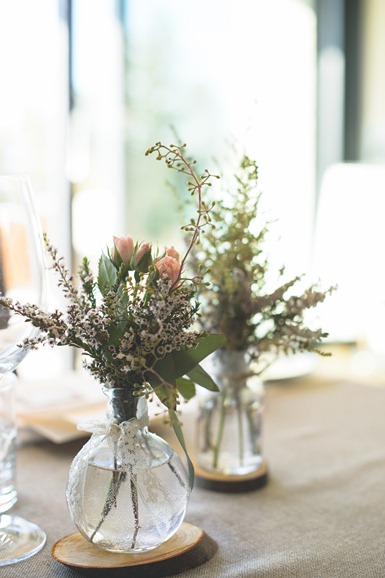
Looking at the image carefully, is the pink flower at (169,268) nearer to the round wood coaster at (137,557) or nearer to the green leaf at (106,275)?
the green leaf at (106,275)

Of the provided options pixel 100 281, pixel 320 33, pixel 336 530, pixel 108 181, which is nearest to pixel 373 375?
pixel 108 181

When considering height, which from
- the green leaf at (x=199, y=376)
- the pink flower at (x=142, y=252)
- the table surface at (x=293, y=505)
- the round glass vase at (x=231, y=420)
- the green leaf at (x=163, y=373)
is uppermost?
the pink flower at (x=142, y=252)

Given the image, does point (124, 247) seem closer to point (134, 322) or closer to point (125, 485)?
point (134, 322)

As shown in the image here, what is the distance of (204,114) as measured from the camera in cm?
308

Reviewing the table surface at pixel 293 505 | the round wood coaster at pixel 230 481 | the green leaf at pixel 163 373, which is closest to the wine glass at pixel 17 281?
the table surface at pixel 293 505

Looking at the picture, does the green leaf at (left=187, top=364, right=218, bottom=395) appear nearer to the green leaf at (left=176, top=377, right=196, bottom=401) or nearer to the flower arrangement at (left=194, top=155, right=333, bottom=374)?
the green leaf at (left=176, top=377, right=196, bottom=401)

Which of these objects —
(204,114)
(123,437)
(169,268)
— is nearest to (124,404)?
(123,437)

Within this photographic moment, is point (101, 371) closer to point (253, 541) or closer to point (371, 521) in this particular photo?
point (253, 541)

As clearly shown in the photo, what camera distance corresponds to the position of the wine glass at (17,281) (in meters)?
0.73

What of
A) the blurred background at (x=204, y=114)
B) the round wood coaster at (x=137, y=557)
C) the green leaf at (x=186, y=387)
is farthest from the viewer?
the blurred background at (x=204, y=114)

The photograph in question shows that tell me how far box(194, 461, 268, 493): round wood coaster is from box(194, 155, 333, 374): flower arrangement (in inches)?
6.2

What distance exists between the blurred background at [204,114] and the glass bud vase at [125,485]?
1.37m

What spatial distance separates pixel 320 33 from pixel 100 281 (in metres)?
3.03

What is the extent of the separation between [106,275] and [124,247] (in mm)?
36
